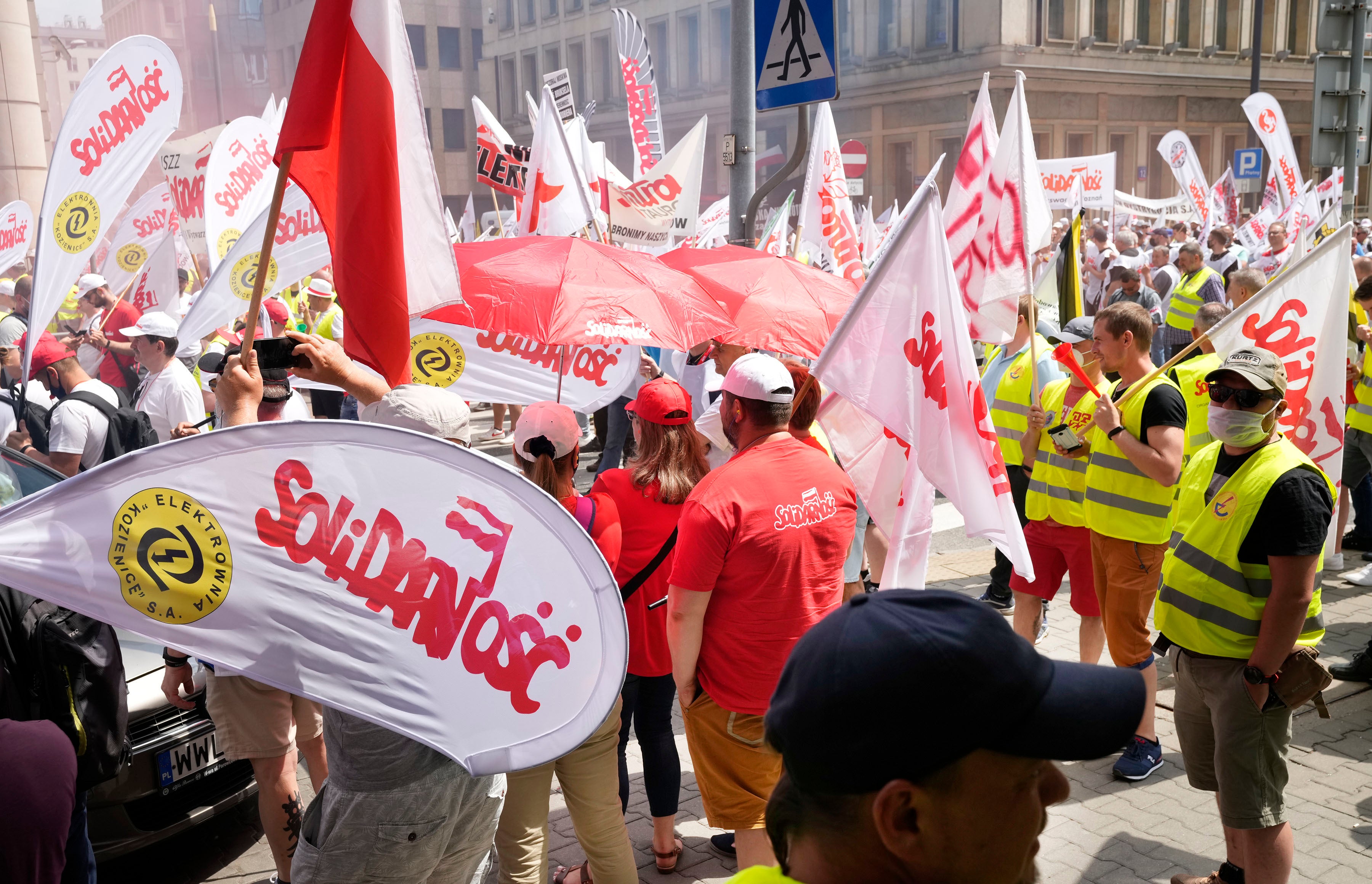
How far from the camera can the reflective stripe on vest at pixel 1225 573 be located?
11.4 feet

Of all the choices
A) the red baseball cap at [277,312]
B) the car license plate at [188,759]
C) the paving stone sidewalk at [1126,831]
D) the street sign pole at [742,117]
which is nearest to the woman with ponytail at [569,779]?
the paving stone sidewalk at [1126,831]

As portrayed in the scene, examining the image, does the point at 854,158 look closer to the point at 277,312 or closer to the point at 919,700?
the point at 277,312

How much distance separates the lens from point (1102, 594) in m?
4.86

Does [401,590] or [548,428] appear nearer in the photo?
[401,590]

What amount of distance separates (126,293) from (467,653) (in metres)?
10.1

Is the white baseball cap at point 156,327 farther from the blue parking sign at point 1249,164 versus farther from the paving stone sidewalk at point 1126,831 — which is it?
the blue parking sign at point 1249,164

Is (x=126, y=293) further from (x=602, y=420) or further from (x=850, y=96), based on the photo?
(x=850, y=96)

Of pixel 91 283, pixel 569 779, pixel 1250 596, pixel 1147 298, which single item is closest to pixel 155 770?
pixel 569 779

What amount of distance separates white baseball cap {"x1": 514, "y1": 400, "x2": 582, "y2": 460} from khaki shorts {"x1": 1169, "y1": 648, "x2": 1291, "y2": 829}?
217 cm

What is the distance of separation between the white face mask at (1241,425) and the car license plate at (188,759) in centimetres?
356

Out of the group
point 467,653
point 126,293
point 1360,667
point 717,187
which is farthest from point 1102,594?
point 717,187

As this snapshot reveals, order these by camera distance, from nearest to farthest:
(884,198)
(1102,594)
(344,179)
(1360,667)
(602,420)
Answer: (344,179) < (1102,594) < (1360,667) < (602,420) < (884,198)

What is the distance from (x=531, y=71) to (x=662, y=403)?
57.6 meters

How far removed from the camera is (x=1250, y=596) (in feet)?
11.5
